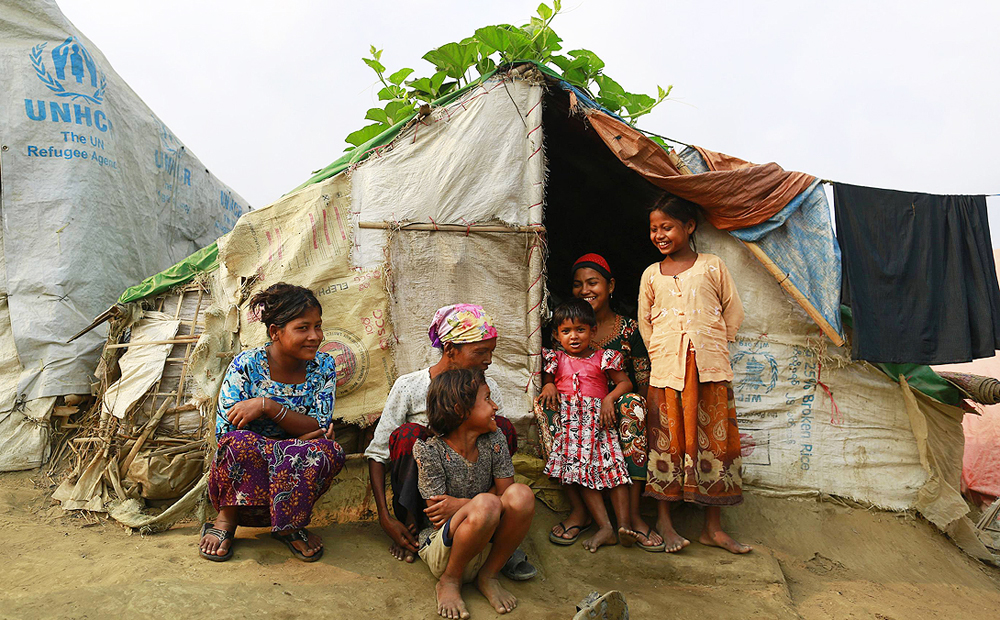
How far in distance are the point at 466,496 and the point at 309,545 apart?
0.72 meters

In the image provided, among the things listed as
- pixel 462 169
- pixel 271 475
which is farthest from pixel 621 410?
pixel 271 475

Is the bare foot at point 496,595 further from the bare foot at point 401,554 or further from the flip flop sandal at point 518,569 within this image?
the bare foot at point 401,554

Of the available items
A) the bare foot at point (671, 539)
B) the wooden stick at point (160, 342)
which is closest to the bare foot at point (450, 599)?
the bare foot at point (671, 539)

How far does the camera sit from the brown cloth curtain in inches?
127

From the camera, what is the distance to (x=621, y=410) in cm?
307

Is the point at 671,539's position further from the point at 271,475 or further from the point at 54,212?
the point at 54,212

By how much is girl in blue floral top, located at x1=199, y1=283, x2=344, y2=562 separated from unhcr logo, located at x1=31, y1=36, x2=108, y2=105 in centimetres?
291

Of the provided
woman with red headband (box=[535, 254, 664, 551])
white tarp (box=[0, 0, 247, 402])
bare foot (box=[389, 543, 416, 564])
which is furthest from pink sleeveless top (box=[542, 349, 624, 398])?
white tarp (box=[0, 0, 247, 402])

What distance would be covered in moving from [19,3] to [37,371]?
2581mm

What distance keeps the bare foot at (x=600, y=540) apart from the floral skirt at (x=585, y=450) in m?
0.20

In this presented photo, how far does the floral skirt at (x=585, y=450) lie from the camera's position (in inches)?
116

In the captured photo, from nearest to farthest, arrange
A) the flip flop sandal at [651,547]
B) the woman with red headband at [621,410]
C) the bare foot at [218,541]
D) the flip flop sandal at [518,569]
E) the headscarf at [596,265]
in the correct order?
the bare foot at [218,541], the flip flop sandal at [518,569], the flip flop sandal at [651,547], the woman with red headband at [621,410], the headscarf at [596,265]

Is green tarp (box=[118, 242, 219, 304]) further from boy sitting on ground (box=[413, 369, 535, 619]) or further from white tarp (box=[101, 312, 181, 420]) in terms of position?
boy sitting on ground (box=[413, 369, 535, 619])

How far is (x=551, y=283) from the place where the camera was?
5211 mm
